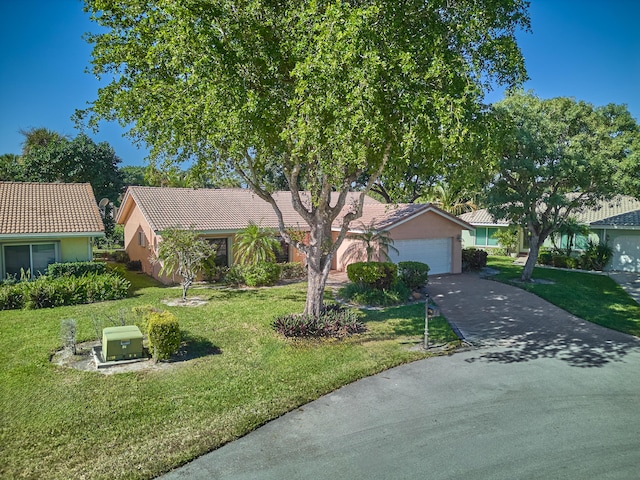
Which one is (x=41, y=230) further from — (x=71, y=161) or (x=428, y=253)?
(x=428, y=253)

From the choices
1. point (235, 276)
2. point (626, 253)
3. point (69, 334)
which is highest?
point (626, 253)

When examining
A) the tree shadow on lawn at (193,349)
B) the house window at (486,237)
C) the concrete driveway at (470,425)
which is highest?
the house window at (486,237)

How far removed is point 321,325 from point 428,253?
43.4ft

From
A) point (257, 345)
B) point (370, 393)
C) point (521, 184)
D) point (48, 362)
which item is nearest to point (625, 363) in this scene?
point (370, 393)

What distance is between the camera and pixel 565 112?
19.2m

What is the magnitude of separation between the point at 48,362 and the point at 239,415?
5.57 m

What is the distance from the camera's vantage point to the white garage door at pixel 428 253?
23359 millimetres

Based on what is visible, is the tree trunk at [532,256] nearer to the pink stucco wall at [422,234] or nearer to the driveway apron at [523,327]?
the driveway apron at [523,327]

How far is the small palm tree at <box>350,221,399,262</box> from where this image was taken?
2230cm

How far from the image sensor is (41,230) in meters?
18.6

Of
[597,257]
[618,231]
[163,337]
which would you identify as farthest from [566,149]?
[163,337]

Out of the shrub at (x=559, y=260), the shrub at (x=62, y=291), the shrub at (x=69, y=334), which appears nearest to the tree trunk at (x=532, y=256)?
the shrub at (x=559, y=260)

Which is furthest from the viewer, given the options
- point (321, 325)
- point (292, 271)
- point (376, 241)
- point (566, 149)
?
point (292, 271)

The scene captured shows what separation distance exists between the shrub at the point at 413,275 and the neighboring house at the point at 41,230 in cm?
1367
